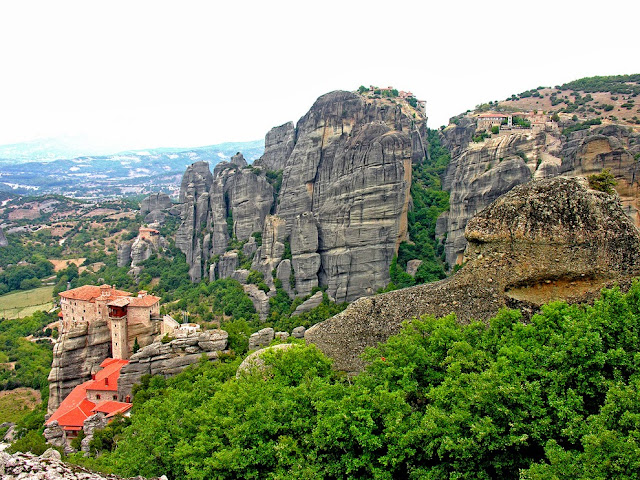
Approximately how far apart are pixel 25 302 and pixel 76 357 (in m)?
43.9

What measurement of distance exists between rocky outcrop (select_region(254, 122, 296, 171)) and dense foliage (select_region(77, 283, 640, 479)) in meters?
60.4

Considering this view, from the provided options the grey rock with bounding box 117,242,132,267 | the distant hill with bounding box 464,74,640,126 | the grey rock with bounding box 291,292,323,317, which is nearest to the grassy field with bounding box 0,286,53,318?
the grey rock with bounding box 117,242,132,267

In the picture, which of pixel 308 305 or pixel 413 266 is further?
pixel 308 305

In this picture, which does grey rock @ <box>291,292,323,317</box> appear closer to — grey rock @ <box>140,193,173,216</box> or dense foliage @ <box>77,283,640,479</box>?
dense foliage @ <box>77,283,640,479</box>

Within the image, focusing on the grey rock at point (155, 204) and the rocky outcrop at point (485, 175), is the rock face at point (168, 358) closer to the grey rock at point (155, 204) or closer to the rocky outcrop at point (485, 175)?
the rocky outcrop at point (485, 175)

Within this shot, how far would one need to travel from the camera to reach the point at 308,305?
151 ft

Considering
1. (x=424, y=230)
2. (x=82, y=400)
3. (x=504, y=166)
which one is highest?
(x=504, y=166)

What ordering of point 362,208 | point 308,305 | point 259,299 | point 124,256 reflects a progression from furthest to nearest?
point 124,256 → point 259,299 → point 362,208 → point 308,305

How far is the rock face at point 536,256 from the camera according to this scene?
12.6 meters

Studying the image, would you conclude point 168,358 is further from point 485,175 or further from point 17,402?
point 485,175

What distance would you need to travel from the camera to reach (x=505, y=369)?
9422mm

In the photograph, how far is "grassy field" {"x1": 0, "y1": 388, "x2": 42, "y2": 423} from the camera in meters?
35.2

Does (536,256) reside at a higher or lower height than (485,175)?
lower

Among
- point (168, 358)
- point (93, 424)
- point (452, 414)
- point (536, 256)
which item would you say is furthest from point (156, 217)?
point (452, 414)
